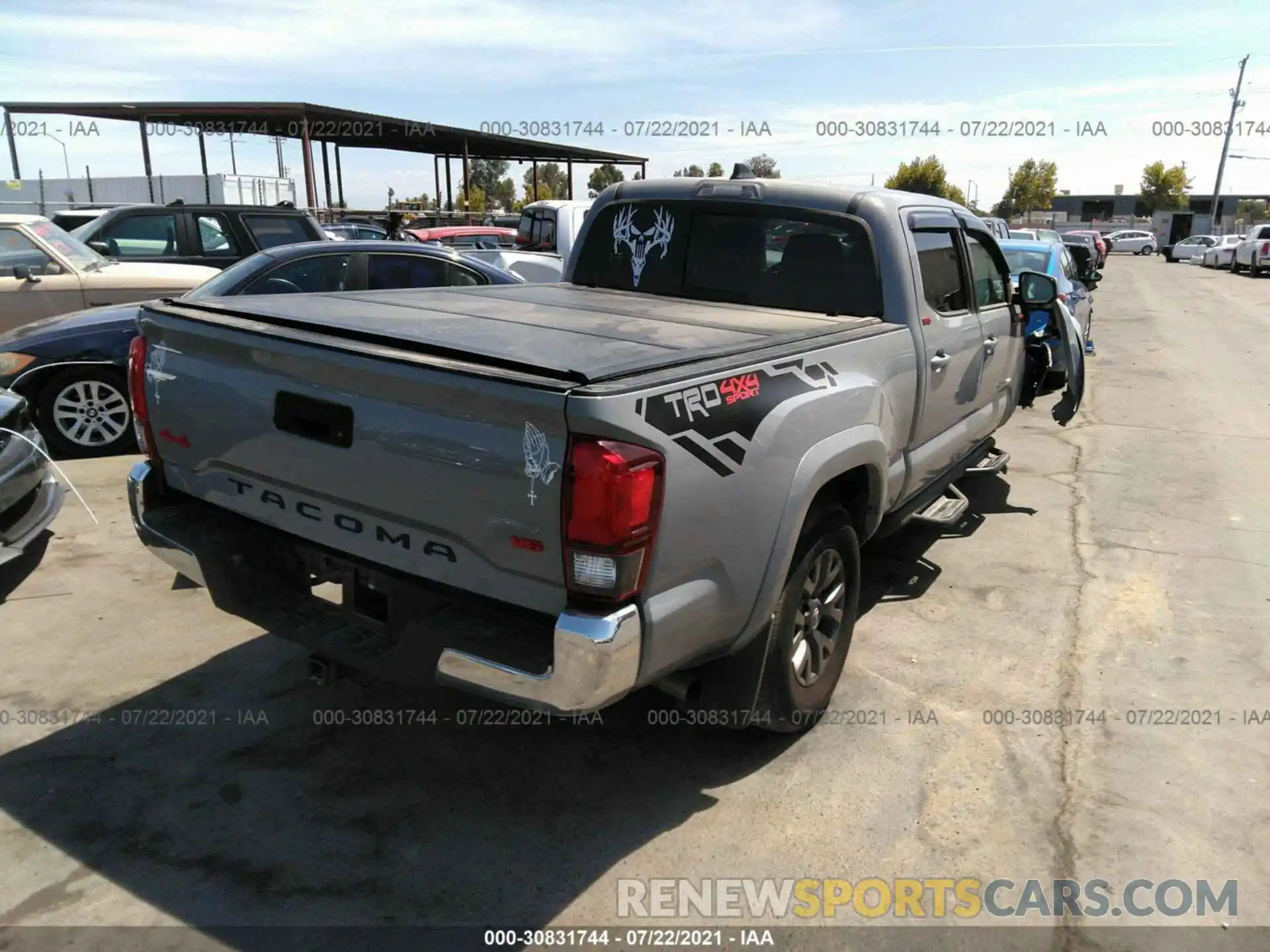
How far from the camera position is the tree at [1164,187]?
76312mm

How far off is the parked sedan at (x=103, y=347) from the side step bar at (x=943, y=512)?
3613mm

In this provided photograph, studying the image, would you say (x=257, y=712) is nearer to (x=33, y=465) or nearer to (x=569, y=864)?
(x=569, y=864)

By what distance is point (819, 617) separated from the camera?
351 cm

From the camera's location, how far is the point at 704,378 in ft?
8.50

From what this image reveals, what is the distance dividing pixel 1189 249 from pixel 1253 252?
48.9ft

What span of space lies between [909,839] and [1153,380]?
10372 millimetres

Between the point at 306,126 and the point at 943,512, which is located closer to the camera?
the point at 943,512

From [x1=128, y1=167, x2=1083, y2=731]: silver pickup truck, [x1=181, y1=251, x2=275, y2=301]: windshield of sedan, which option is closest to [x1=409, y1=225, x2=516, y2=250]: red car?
[x1=181, y1=251, x2=275, y2=301]: windshield of sedan

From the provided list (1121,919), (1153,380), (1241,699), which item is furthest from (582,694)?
(1153,380)

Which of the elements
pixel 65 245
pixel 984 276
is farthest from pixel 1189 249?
pixel 65 245

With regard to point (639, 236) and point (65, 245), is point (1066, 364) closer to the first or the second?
point (639, 236)

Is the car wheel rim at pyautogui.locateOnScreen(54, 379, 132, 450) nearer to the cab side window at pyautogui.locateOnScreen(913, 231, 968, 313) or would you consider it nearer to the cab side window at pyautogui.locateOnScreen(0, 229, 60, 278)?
the cab side window at pyautogui.locateOnScreen(0, 229, 60, 278)

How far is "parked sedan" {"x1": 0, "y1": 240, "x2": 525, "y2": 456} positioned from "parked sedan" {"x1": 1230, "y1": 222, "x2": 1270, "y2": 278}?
115 feet

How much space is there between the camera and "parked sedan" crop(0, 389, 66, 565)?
4559 millimetres
